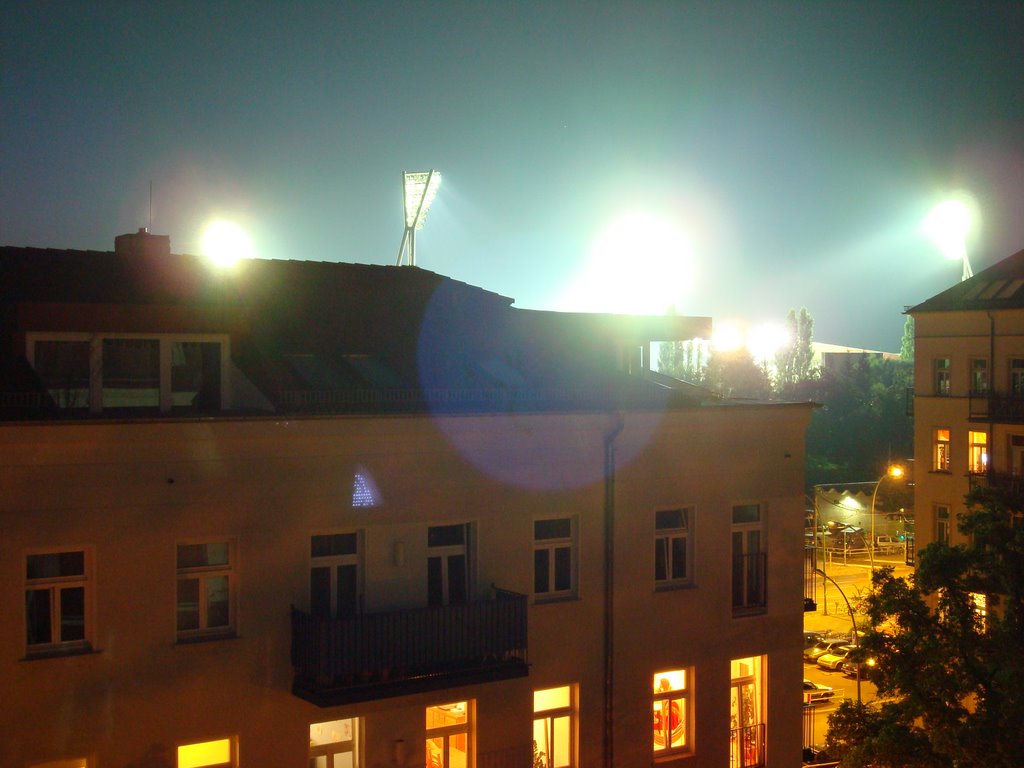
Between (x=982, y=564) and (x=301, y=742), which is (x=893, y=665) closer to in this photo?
(x=982, y=564)

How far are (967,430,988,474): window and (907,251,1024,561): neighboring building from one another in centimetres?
3

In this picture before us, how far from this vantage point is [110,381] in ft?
39.2

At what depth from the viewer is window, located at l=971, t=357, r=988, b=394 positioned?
103 ft

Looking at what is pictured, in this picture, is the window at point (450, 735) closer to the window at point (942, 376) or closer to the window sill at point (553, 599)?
the window sill at point (553, 599)

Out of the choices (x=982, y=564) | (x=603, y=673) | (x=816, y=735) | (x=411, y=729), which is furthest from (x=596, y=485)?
(x=816, y=735)

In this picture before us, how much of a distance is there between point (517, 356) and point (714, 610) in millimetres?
4986

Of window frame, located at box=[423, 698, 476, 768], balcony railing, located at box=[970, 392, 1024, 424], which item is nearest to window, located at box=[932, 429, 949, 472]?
balcony railing, located at box=[970, 392, 1024, 424]

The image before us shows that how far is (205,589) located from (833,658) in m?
29.9

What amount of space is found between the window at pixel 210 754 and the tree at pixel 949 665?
927cm

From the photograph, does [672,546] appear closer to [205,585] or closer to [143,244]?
[205,585]

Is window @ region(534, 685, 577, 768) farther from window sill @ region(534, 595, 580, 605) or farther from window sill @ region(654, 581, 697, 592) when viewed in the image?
window sill @ region(654, 581, 697, 592)

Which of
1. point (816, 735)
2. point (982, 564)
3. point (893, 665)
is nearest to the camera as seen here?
point (893, 665)

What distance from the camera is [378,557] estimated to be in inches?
487

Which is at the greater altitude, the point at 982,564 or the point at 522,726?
the point at 982,564
